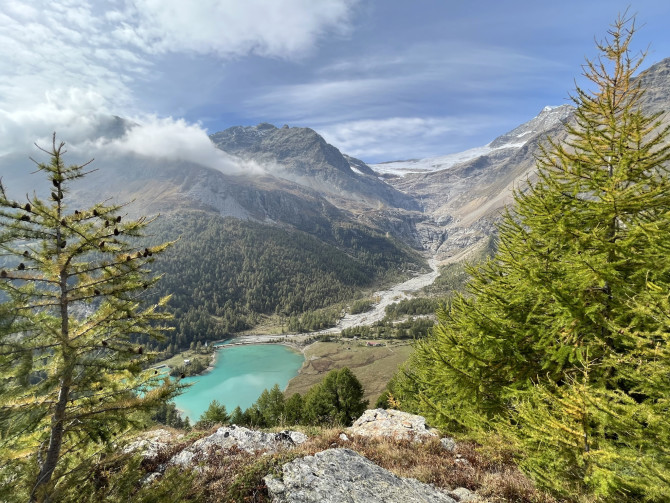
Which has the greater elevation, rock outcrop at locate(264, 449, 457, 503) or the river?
rock outcrop at locate(264, 449, 457, 503)

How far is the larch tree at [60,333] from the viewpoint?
22.7 feet

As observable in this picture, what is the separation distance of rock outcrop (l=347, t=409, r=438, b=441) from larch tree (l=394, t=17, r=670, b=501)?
396cm

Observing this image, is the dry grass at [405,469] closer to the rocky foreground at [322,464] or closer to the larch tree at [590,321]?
the rocky foreground at [322,464]

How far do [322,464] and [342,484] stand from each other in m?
1.06

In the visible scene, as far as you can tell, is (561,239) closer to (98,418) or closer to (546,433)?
(546,433)

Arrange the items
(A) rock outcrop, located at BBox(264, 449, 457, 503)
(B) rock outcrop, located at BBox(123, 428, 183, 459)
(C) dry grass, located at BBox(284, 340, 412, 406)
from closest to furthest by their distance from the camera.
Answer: (A) rock outcrop, located at BBox(264, 449, 457, 503) → (B) rock outcrop, located at BBox(123, 428, 183, 459) → (C) dry grass, located at BBox(284, 340, 412, 406)

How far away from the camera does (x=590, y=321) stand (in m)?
9.25

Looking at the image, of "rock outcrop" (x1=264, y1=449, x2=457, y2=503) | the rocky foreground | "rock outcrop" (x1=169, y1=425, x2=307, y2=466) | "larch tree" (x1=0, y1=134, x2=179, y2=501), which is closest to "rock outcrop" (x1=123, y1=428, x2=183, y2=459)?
the rocky foreground

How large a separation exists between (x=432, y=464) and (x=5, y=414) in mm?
11402

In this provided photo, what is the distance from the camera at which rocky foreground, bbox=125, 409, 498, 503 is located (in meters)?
8.27

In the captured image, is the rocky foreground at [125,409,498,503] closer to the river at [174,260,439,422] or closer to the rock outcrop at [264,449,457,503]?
the rock outcrop at [264,449,457,503]

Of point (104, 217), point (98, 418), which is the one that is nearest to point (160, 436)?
point (98, 418)

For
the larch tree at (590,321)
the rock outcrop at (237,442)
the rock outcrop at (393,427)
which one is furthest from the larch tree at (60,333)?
the rock outcrop at (393,427)

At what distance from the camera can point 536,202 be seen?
980 centimetres
